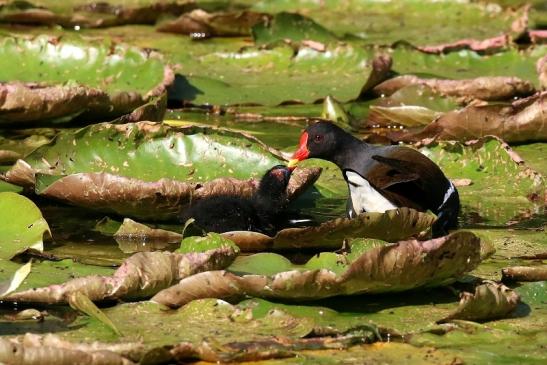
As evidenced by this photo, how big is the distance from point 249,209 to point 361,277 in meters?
1.16

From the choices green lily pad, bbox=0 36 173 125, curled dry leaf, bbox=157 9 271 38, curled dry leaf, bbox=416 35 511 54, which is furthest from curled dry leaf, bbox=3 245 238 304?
curled dry leaf, bbox=157 9 271 38

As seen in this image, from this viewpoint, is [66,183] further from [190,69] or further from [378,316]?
[190,69]

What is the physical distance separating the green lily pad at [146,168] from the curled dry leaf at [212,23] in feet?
7.39

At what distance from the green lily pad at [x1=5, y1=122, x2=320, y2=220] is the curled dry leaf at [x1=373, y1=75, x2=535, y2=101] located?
1366 millimetres

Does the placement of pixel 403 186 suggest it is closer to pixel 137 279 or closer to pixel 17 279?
pixel 137 279

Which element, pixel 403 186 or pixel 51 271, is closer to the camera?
pixel 51 271

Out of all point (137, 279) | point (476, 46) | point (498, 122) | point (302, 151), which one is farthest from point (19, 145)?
point (476, 46)

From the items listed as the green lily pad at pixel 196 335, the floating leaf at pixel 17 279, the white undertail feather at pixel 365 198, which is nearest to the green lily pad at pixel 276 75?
the white undertail feather at pixel 365 198

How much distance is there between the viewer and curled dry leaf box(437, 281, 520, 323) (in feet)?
9.97

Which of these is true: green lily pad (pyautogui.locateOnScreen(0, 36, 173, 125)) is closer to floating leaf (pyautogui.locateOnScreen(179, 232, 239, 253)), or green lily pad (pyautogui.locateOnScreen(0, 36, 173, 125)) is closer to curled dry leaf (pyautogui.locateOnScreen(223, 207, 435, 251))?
curled dry leaf (pyautogui.locateOnScreen(223, 207, 435, 251))

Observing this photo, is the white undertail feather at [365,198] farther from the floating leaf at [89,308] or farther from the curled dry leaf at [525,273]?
the floating leaf at [89,308]

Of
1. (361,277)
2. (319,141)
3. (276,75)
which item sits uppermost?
(276,75)

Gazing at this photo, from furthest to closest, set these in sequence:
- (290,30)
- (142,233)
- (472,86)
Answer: (290,30) → (472,86) → (142,233)

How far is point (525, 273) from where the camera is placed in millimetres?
3412
